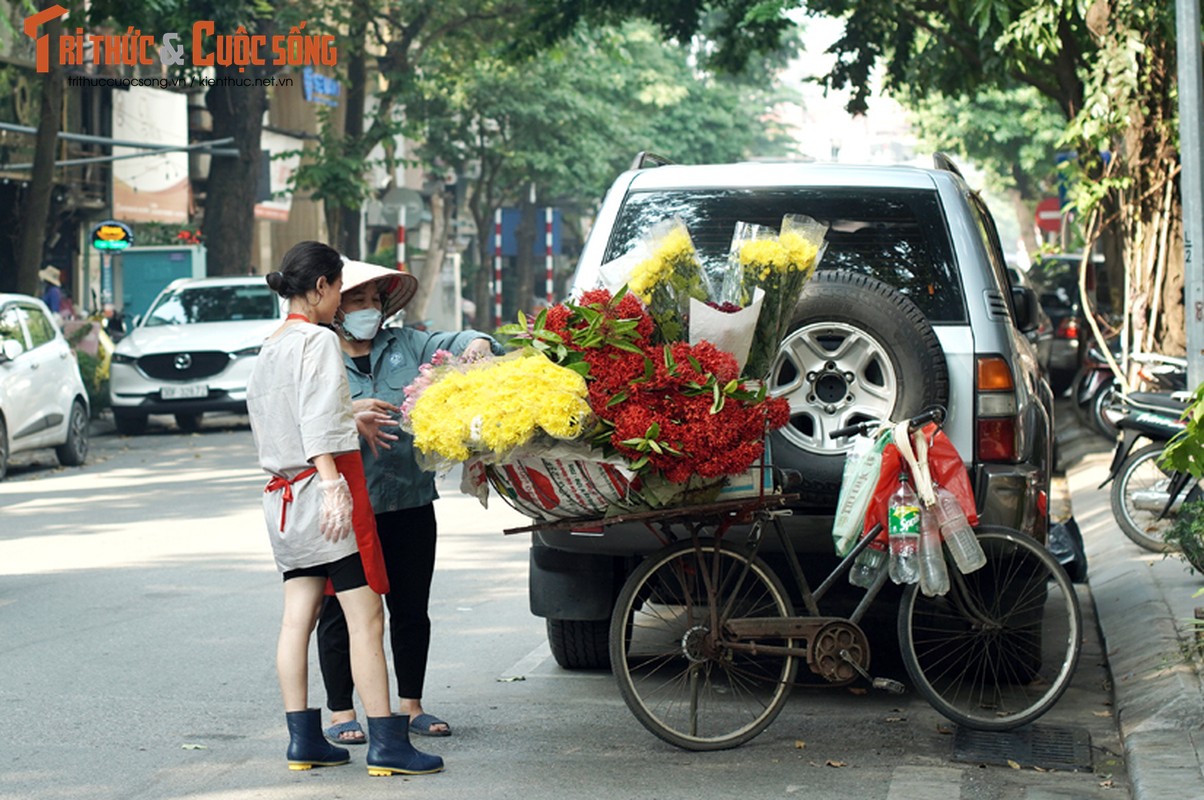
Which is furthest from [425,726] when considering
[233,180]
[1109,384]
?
[233,180]

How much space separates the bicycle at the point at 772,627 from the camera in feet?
18.6

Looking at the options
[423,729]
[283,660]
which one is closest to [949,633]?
[423,729]

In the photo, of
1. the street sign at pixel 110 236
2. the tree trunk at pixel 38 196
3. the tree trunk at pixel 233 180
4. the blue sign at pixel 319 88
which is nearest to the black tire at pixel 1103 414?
the tree trunk at pixel 38 196

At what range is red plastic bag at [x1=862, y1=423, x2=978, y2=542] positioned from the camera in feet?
18.7

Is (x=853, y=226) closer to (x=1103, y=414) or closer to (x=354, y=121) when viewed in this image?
(x=1103, y=414)

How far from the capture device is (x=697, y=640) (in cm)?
575

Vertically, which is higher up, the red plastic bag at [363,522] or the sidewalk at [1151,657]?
the red plastic bag at [363,522]

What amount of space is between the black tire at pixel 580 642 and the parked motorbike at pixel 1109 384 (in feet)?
16.0

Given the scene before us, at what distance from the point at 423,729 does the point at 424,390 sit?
1.36 m

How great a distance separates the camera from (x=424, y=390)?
5.21 meters

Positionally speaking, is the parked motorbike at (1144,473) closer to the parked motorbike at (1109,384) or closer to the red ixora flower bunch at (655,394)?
the parked motorbike at (1109,384)

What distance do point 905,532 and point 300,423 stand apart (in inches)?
79.0

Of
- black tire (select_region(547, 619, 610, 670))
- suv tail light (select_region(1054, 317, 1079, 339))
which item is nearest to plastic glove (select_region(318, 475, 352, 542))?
black tire (select_region(547, 619, 610, 670))

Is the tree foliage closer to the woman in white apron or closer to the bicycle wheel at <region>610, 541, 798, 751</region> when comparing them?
the bicycle wheel at <region>610, 541, 798, 751</region>
